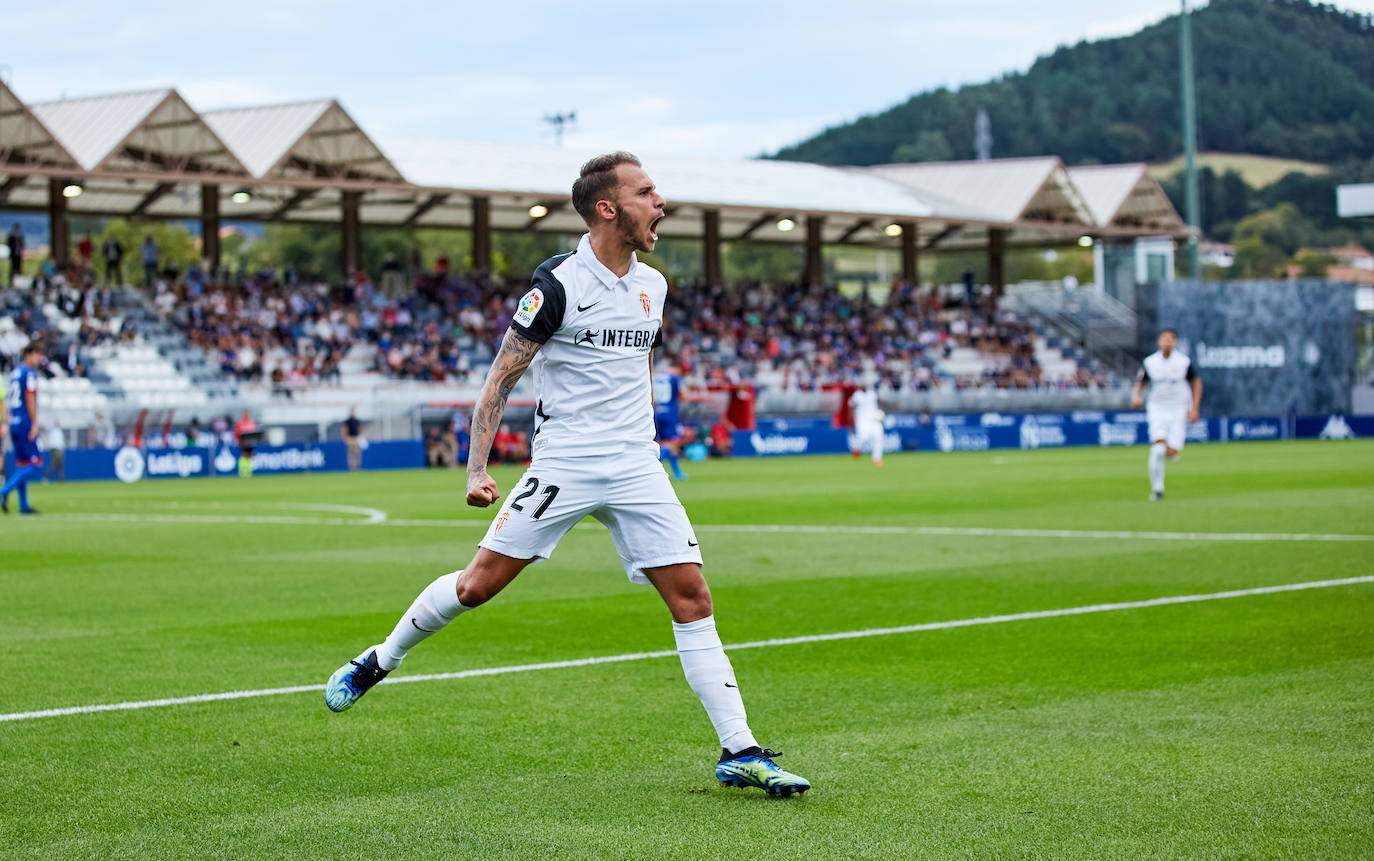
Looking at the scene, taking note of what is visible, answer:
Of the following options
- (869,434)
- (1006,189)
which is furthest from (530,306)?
(1006,189)

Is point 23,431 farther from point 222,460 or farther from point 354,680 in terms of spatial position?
point 354,680

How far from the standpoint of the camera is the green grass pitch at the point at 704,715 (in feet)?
16.5

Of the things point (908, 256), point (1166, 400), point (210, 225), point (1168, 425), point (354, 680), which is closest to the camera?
point (354, 680)

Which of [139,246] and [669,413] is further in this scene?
[139,246]

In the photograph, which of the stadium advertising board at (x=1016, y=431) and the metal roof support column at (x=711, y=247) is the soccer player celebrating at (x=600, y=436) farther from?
the metal roof support column at (x=711, y=247)

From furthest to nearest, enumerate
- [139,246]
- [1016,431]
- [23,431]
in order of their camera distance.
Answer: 1. [139,246]
2. [1016,431]
3. [23,431]

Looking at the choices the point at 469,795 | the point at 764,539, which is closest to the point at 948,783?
the point at 469,795

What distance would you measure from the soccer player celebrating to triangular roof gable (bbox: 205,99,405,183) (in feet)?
128

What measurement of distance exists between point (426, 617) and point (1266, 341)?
5504 centimetres

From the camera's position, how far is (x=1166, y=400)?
71.9 ft

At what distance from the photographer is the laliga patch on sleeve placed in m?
5.73

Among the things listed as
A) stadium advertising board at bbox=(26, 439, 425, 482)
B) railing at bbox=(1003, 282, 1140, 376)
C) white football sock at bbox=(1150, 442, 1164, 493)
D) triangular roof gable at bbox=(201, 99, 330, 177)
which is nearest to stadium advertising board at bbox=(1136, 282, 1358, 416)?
railing at bbox=(1003, 282, 1140, 376)

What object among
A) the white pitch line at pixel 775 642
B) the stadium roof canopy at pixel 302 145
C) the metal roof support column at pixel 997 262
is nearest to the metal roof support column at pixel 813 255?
the metal roof support column at pixel 997 262

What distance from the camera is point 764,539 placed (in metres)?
16.3
